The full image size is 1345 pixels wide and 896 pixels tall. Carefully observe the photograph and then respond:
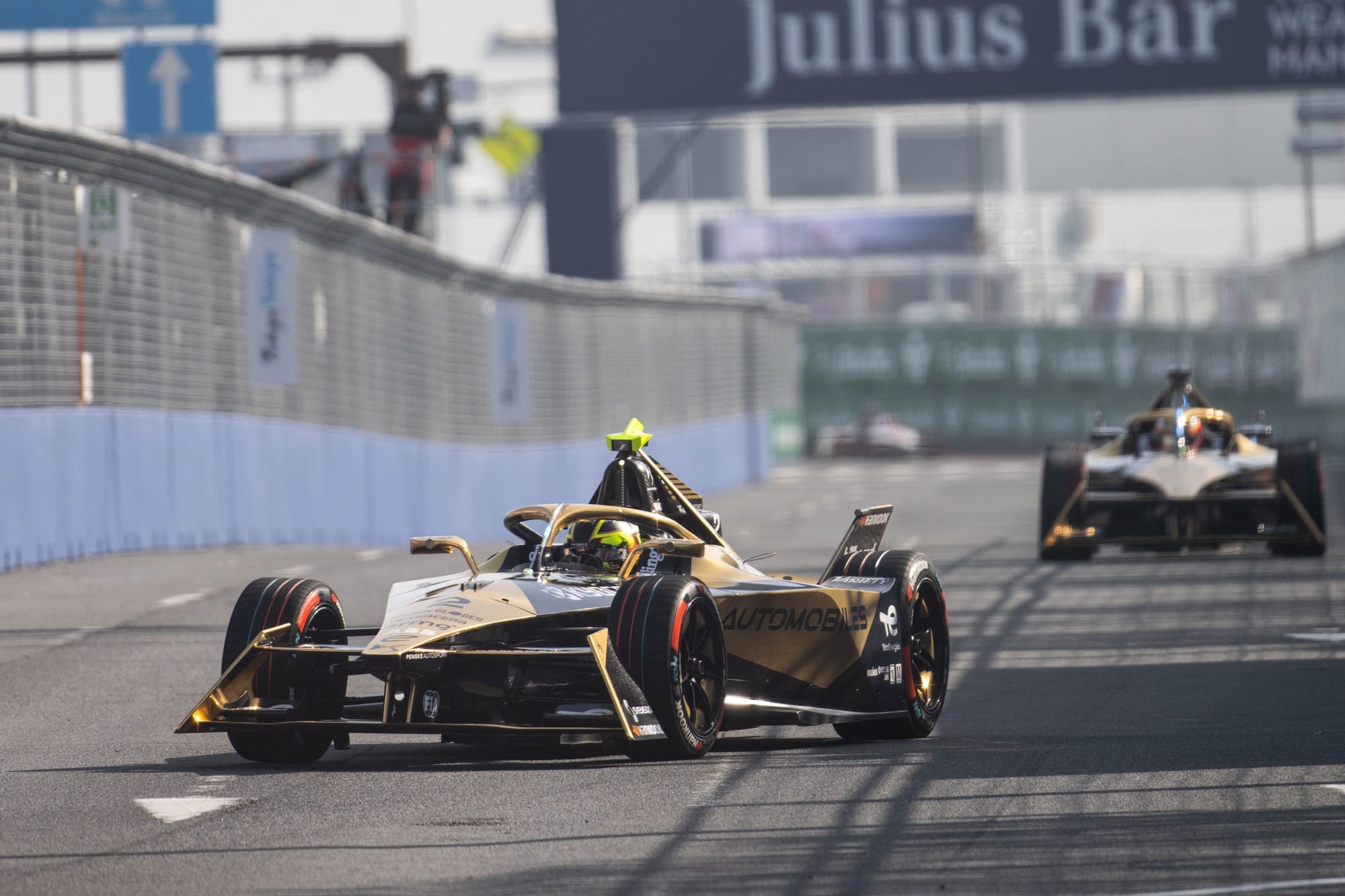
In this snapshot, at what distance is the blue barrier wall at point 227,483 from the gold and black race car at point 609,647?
7339mm

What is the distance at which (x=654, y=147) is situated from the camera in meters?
100

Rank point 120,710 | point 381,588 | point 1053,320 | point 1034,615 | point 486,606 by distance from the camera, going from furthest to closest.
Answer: point 1053,320, point 381,588, point 1034,615, point 120,710, point 486,606

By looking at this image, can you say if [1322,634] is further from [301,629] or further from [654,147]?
[654,147]

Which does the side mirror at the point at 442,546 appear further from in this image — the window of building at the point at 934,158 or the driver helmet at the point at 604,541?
A: the window of building at the point at 934,158

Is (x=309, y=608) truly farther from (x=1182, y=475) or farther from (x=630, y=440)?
(x=1182, y=475)

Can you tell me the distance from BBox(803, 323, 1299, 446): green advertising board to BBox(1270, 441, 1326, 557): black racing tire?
29811 mm

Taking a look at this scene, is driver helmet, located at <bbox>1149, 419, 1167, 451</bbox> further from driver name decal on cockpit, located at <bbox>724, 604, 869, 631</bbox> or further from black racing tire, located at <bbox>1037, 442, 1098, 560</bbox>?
driver name decal on cockpit, located at <bbox>724, 604, 869, 631</bbox>

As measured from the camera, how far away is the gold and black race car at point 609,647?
8133 mm

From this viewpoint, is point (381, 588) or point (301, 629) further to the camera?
point (381, 588)

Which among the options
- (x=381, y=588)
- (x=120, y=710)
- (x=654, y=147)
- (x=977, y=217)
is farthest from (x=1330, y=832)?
(x=654, y=147)

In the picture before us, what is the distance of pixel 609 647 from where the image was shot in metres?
8.16

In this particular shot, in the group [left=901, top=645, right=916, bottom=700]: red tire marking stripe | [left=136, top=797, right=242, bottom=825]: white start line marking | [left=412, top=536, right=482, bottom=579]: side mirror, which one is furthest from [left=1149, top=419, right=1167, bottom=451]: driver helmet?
[left=136, top=797, right=242, bottom=825]: white start line marking

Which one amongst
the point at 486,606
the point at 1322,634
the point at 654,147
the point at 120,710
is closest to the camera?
the point at 486,606

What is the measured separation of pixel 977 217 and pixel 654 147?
3779cm
